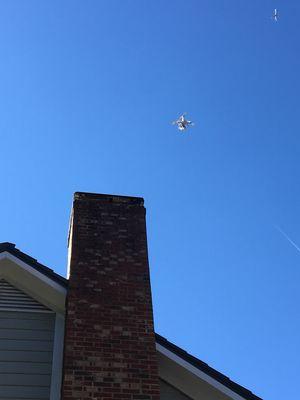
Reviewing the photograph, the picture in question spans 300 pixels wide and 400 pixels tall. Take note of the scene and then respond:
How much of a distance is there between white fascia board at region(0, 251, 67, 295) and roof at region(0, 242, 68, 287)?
→ 0.04 m

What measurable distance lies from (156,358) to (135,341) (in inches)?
13.3

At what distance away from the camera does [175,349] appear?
25.7 feet

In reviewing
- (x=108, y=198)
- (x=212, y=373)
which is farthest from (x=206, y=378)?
(x=108, y=198)

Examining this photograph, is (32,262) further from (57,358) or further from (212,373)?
(212,373)

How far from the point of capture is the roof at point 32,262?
807cm

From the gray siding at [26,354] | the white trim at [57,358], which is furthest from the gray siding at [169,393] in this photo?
the gray siding at [26,354]

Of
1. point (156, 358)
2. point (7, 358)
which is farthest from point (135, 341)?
point (7, 358)

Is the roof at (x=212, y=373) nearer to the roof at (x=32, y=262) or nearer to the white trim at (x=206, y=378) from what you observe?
the white trim at (x=206, y=378)

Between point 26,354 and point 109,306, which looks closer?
point 26,354

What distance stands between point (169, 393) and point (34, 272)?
2354 millimetres

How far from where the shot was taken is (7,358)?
7.44 meters

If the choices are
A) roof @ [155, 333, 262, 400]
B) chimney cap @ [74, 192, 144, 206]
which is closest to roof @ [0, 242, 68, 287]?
chimney cap @ [74, 192, 144, 206]

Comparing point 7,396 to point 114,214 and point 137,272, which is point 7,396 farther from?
point 114,214

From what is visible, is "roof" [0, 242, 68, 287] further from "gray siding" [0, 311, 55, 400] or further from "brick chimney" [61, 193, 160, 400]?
"gray siding" [0, 311, 55, 400]
